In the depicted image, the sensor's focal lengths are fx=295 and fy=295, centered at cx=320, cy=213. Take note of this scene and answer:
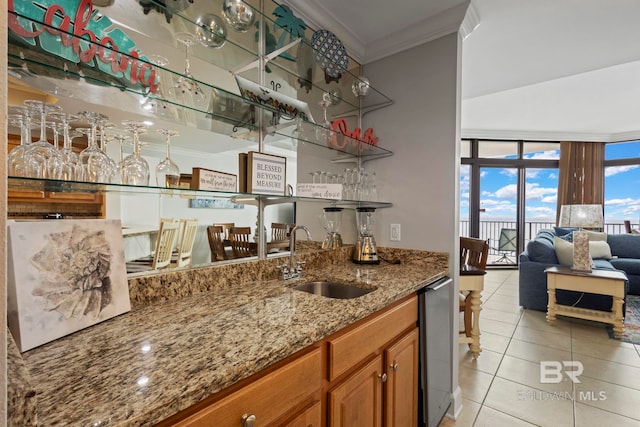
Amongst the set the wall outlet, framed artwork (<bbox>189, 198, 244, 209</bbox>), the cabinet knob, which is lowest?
the cabinet knob

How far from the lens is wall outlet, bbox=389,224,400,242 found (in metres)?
2.19

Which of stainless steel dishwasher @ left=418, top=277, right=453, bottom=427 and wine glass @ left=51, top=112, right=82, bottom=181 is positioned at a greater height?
wine glass @ left=51, top=112, right=82, bottom=181

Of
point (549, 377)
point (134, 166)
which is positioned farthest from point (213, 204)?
point (549, 377)

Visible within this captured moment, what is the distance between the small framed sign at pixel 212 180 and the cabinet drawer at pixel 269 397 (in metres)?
0.78

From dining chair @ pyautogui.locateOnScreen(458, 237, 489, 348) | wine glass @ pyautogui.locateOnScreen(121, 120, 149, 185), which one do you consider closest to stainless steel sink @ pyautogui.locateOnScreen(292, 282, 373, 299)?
wine glass @ pyautogui.locateOnScreen(121, 120, 149, 185)

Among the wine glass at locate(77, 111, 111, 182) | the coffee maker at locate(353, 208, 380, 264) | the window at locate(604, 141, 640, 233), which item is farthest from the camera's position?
the window at locate(604, 141, 640, 233)

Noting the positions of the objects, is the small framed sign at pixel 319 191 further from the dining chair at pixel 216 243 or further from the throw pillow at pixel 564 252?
the throw pillow at pixel 564 252

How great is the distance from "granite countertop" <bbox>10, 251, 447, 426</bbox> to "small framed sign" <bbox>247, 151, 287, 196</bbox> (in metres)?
0.51

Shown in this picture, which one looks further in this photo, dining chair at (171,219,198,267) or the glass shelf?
dining chair at (171,219,198,267)

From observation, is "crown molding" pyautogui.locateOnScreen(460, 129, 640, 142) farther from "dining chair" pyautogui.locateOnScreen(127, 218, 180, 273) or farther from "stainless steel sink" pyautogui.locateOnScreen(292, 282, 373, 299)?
"dining chair" pyautogui.locateOnScreen(127, 218, 180, 273)

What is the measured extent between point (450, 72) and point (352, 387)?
1.93 m

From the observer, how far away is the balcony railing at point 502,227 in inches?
256

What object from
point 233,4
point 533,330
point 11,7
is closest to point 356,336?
point 11,7

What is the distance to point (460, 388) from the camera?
2.15 metres
